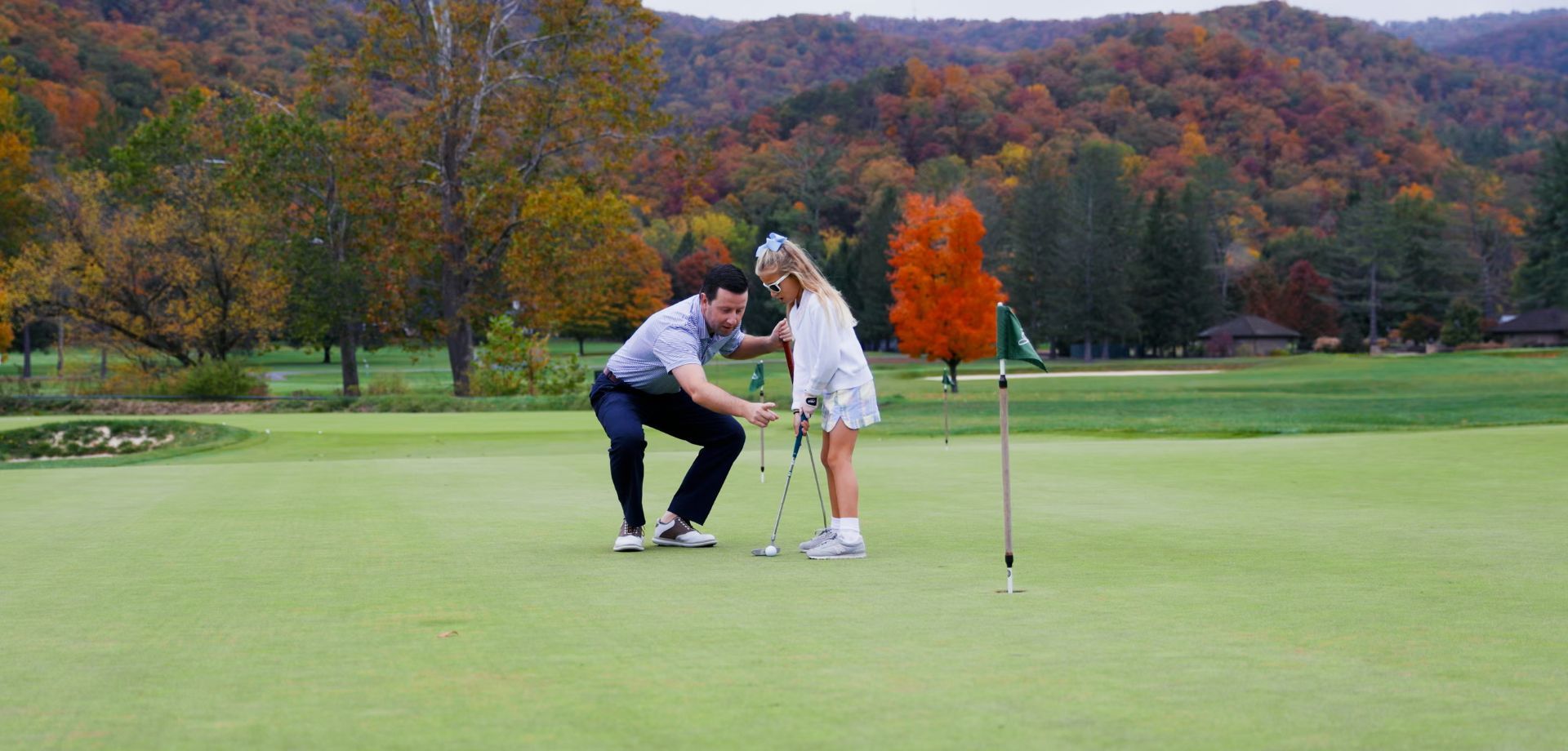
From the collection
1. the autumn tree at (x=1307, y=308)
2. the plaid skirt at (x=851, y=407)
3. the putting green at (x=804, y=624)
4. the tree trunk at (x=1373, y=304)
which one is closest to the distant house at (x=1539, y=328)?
the tree trunk at (x=1373, y=304)

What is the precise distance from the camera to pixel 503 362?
40312 millimetres

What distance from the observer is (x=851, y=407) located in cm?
839

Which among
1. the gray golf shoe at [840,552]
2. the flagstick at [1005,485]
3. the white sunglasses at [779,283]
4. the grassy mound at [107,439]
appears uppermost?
the white sunglasses at [779,283]

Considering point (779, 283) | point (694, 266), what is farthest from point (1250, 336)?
point (779, 283)

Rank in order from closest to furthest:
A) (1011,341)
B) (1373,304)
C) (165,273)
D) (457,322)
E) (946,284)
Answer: (1011,341) → (457,322) → (165,273) → (946,284) → (1373,304)

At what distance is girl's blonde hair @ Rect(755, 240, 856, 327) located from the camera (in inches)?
325

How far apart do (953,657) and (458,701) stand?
5.82ft

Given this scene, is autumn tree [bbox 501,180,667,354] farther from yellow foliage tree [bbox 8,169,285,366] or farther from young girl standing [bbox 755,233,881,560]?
young girl standing [bbox 755,233,881,560]

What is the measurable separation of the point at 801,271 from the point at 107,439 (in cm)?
2115

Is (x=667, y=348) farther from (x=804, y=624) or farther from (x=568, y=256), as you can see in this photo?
(x=568, y=256)

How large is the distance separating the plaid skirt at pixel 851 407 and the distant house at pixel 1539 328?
294ft

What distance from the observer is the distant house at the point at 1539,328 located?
86500 millimetres

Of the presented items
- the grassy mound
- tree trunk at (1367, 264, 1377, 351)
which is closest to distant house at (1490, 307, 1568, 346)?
tree trunk at (1367, 264, 1377, 351)

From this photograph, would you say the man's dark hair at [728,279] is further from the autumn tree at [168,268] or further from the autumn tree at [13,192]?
the autumn tree at [13,192]
